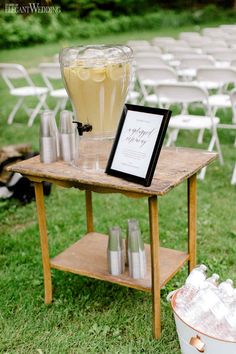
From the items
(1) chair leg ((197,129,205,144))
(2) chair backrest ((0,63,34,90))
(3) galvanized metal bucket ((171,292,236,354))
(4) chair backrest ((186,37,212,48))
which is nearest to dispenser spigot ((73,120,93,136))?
(3) galvanized metal bucket ((171,292,236,354))

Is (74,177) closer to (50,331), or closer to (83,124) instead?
(83,124)

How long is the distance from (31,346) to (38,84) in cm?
846

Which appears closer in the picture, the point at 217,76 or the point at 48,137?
the point at 48,137

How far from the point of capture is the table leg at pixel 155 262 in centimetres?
269

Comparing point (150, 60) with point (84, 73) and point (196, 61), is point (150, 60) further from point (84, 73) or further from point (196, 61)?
point (84, 73)

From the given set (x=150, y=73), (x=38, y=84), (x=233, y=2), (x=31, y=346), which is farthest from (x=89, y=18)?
(x=31, y=346)

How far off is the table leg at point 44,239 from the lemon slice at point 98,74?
0.67 metres

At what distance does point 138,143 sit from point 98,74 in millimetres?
417

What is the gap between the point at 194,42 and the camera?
9.96 meters

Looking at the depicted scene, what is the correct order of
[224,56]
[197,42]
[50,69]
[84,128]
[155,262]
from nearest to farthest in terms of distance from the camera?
[155,262] < [84,128] < [50,69] < [224,56] < [197,42]

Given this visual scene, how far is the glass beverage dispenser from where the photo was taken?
284 cm

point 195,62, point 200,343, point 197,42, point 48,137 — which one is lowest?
point 200,343

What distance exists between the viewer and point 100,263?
10.6ft

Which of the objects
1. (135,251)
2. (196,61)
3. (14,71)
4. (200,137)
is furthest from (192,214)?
(14,71)
